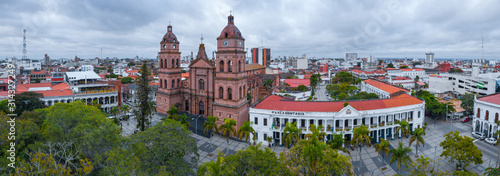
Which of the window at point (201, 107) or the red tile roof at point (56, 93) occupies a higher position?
the red tile roof at point (56, 93)

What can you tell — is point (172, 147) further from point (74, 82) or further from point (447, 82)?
point (447, 82)

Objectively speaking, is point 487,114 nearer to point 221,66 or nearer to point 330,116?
point 330,116

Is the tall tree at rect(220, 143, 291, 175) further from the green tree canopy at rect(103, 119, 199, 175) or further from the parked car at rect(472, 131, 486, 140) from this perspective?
the parked car at rect(472, 131, 486, 140)

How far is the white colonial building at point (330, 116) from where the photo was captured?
1576 inches

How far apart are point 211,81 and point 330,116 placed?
25.0 metres

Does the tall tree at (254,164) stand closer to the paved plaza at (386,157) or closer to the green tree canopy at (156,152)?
the green tree canopy at (156,152)

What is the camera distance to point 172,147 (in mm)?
25891

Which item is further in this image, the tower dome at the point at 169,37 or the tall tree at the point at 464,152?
the tower dome at the point at 169,37

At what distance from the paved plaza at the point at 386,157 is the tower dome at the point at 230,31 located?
1802 centimetres

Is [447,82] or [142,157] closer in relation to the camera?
[142,157]

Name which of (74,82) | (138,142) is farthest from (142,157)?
(74,82)

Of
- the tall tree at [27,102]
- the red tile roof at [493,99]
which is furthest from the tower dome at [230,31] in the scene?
the red tile roof at [493,99]

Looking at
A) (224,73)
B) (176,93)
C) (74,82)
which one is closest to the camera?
(224,73)

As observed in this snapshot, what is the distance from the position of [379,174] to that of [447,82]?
74506 mm
